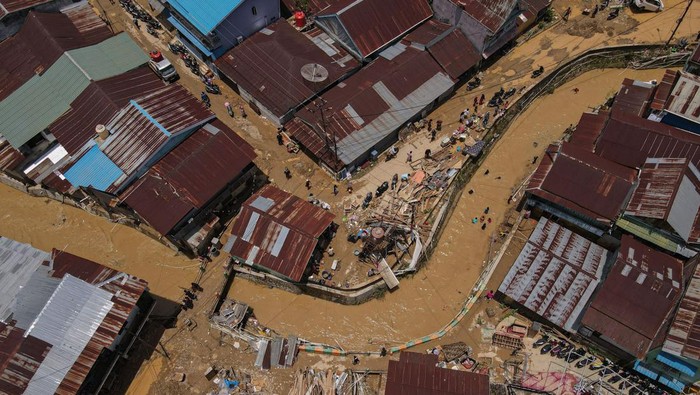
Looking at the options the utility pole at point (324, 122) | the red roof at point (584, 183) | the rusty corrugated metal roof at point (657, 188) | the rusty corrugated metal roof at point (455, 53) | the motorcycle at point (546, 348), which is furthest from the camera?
the rusty corrugated metal roof at point (455, 53)

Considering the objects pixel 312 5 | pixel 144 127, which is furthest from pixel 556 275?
pixel 312 5

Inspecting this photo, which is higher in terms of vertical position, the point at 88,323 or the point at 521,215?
the point at 521,215

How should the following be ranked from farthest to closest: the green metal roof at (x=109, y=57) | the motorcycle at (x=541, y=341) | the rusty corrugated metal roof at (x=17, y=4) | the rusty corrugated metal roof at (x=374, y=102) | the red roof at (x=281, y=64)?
1. the rusty corrugated metal roof at (x=17, y=4)
2. the red roof at (x=281, y=64)
3. the green metal roof at (x=109, y=57)
4. the rusty corrugated metal roof at (x=374, y=102)
5. the motorcycle at (x=541, y=341)

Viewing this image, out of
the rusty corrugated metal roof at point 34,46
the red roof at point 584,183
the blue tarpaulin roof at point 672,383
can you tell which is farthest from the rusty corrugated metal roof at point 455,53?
the rusty corrugated metal roof at point 34,46

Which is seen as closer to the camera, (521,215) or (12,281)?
(12,281)

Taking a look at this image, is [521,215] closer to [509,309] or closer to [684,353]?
[509,309]

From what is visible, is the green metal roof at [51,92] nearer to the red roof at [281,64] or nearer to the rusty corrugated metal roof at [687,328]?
the red roof at [281,64]

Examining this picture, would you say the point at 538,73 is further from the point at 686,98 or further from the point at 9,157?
the point at 9,157

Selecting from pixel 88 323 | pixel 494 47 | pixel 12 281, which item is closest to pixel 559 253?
pixel 494 47

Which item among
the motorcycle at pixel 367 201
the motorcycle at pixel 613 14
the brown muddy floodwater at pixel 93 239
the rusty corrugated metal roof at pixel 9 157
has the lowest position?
the brown muddy floodwater at pixel 93 239
